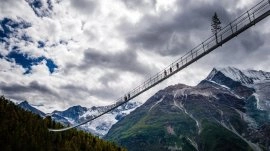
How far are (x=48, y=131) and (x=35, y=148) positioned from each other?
1839 cm

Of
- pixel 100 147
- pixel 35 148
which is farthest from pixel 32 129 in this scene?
pixel 100 147

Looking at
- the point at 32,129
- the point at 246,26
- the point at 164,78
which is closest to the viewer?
the point at 246,26

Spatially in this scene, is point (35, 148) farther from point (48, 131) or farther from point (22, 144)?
point (48, 131)

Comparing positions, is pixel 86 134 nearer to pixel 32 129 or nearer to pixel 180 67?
pixel 32 129

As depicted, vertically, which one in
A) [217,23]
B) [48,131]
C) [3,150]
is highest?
[217,23]

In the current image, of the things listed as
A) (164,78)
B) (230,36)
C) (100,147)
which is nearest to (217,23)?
(230,36)

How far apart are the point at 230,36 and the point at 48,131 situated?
97.6 meters

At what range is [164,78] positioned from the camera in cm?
6512

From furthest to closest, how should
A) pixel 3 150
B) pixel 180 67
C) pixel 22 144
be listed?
pixel 22 144, pixel 3 150, pixel 180 67

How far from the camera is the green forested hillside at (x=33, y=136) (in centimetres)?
11223

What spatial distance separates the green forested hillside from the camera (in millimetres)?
112231

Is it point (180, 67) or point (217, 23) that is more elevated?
point (217, 23)

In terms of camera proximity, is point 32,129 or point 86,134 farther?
point 86,134

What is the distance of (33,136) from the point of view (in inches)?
4648
